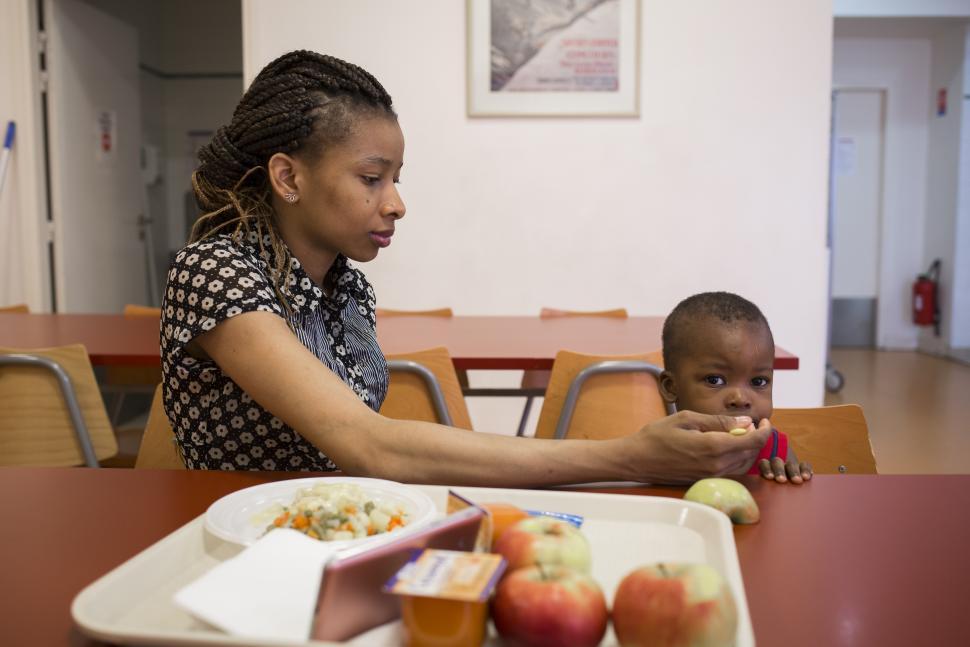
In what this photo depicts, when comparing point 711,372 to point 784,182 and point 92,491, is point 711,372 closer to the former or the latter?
point 92,491

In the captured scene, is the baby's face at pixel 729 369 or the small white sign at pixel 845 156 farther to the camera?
the small white sign at pixel 845 156

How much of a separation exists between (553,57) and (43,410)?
2.89 m

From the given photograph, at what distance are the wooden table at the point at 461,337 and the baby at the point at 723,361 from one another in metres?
0.66

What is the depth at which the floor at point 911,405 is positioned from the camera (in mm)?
A: 3850

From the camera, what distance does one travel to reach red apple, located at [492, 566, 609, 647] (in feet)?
1.72

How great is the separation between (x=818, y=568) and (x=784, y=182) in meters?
3.70

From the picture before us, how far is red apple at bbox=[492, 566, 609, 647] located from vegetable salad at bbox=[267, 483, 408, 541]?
23cm

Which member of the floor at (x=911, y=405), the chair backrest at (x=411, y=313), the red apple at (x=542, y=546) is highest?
the red apple at (x=542, y=546)

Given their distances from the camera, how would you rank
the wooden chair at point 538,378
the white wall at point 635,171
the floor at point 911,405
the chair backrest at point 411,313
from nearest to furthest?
1. the wooden chair at point 538,378
2. the chair backrest at point 411,313
3. the floor at point 911,405
4. the white wall at point 635,171

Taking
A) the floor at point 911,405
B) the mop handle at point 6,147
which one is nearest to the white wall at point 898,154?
the floor at point 911,405

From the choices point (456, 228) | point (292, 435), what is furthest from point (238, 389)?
point (456, 228)

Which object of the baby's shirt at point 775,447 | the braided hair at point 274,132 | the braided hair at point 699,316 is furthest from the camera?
the braided hair at point 699,316

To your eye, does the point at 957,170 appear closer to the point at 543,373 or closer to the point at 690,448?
the point at 543,373

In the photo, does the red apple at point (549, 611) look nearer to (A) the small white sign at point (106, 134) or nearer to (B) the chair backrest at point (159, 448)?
(B) the chair backrest at point (159, 448)
